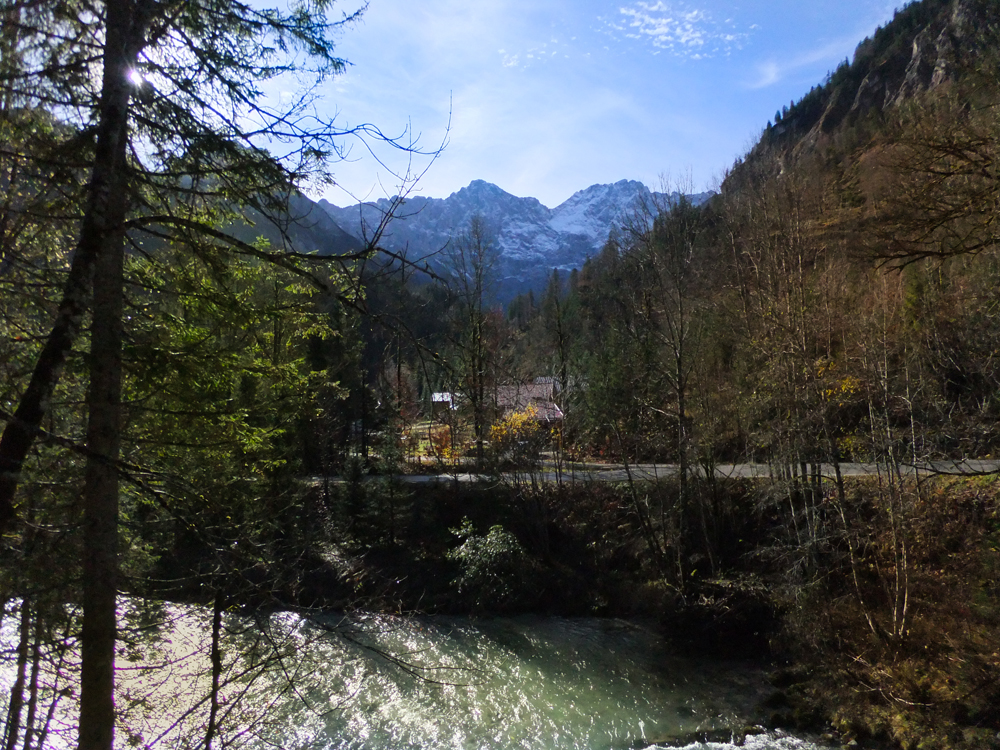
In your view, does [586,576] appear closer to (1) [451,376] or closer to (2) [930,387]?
(2) [930,387]

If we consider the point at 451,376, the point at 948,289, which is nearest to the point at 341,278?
the point at 451,376

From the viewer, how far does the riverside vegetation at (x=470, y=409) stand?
3.59m

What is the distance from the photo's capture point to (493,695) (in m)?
11.2

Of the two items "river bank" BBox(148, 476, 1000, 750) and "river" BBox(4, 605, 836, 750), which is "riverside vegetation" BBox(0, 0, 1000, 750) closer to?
"river bank" BBox(148, 476, 1000, 750)

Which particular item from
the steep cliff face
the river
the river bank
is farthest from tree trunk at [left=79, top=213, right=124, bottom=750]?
the steep cliff face

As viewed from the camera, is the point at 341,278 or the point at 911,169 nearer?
the point at 341,278

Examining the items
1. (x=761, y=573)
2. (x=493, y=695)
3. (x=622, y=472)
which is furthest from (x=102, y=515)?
(x=622, y=472)

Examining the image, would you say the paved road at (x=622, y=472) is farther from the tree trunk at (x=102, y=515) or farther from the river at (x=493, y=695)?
the tree trunk at (x=102, y=515)

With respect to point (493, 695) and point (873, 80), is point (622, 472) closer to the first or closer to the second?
point (493, 695)

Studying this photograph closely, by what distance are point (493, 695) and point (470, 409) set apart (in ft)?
17.8

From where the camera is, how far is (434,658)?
41.9 ft

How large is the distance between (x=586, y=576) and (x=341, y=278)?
551 inches

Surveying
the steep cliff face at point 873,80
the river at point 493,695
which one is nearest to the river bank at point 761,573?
the river at point 493,695

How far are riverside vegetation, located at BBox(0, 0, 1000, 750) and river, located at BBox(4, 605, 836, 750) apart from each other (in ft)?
2.51
